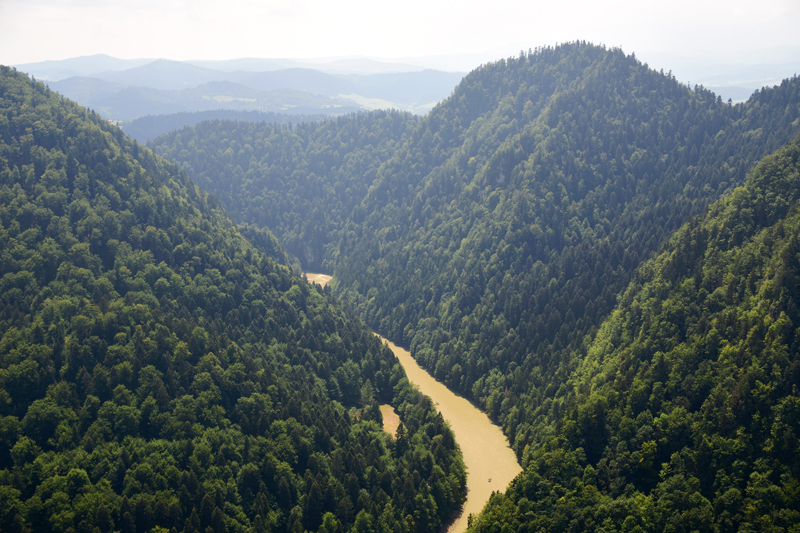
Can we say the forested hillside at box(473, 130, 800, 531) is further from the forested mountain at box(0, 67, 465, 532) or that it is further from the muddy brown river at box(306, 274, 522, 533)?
the forested mountain at box(0, 67, 465, 532)

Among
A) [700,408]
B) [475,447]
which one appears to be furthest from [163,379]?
[700,408]

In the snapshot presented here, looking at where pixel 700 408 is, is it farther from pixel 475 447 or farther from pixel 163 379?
pixel 163 379

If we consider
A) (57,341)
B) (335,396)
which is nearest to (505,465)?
(335,396)

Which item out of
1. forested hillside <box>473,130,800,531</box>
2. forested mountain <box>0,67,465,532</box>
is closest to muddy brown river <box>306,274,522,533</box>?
forested mountain <box>0,67,465,532</box>

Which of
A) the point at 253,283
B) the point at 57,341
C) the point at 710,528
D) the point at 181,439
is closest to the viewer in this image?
the point at 710,528

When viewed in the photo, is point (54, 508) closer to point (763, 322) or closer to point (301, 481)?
point (301, 481)

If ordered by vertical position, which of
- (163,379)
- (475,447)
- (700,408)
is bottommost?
(475,447)

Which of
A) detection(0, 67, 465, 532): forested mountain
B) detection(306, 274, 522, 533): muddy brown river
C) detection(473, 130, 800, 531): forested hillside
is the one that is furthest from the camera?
detection(306, 274, 522, 533): muddy brown river
